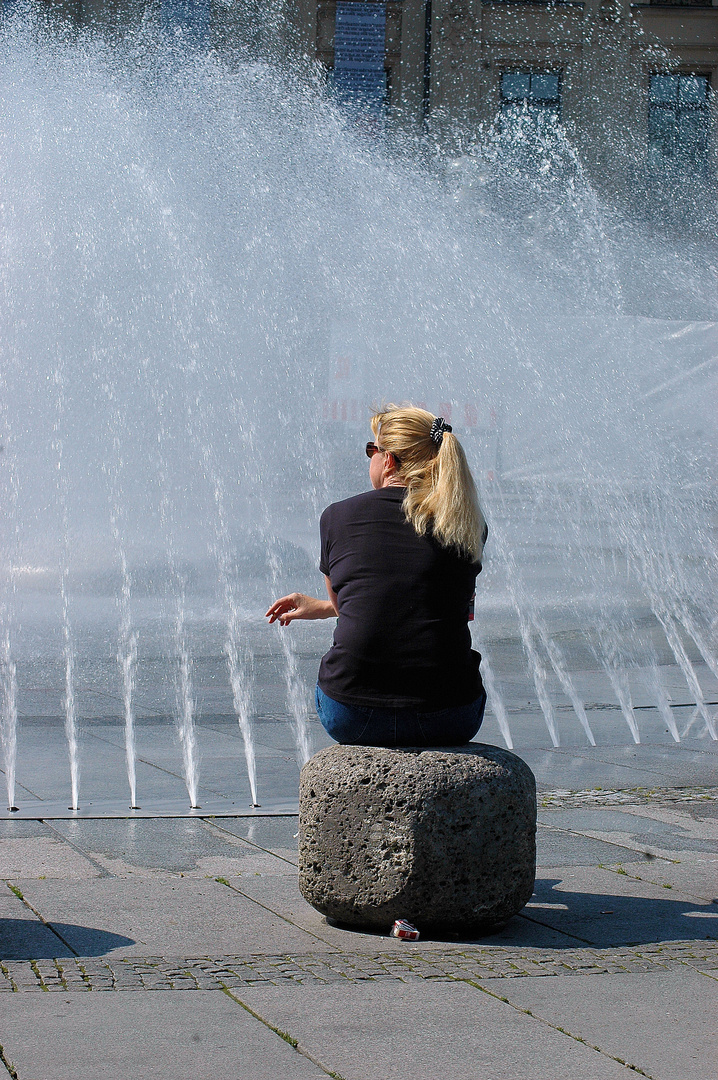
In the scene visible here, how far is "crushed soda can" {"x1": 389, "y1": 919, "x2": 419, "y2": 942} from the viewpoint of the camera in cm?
342

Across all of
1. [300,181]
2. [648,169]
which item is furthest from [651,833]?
[648,169]

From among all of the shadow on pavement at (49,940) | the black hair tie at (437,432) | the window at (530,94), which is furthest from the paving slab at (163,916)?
the window at (530,94)

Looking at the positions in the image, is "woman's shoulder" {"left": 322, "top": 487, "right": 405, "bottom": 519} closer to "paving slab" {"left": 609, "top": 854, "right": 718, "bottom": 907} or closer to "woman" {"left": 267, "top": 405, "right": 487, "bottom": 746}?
"woman" {"left": 267, "top": 405, "right": 487, "bottom": 746}

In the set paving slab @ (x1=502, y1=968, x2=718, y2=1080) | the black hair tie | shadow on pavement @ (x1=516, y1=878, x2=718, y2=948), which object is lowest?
paving slab @ (x1=502, y1=968, x2=718, y2=1080)

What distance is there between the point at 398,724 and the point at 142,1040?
4.02ft

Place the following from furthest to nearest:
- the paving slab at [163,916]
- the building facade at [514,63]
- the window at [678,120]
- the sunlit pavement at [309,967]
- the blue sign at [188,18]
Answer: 1. the window at [678,120]
2. the building facade at [514,63]
3. the blue sign at [188,18]
4. the paving slab at [163,916]
5. the sunlit pavement at [309,967]

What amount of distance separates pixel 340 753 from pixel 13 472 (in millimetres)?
8515

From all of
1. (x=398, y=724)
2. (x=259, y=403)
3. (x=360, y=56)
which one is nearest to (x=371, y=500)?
(x=398, y=724)

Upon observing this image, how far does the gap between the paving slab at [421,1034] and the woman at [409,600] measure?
0.80 meters

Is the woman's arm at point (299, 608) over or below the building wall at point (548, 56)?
below

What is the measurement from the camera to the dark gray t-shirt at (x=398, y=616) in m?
3.53

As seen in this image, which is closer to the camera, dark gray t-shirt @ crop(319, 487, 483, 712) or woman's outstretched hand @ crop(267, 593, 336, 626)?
dark gray t-shirt @ crop(319, 487, 483, 712)

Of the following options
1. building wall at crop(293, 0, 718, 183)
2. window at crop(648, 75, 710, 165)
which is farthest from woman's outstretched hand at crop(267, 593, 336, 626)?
window at crop(648, 75, 710, 165)

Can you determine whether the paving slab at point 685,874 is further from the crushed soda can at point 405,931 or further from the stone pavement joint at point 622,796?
the crushed soda can at point 405,931
